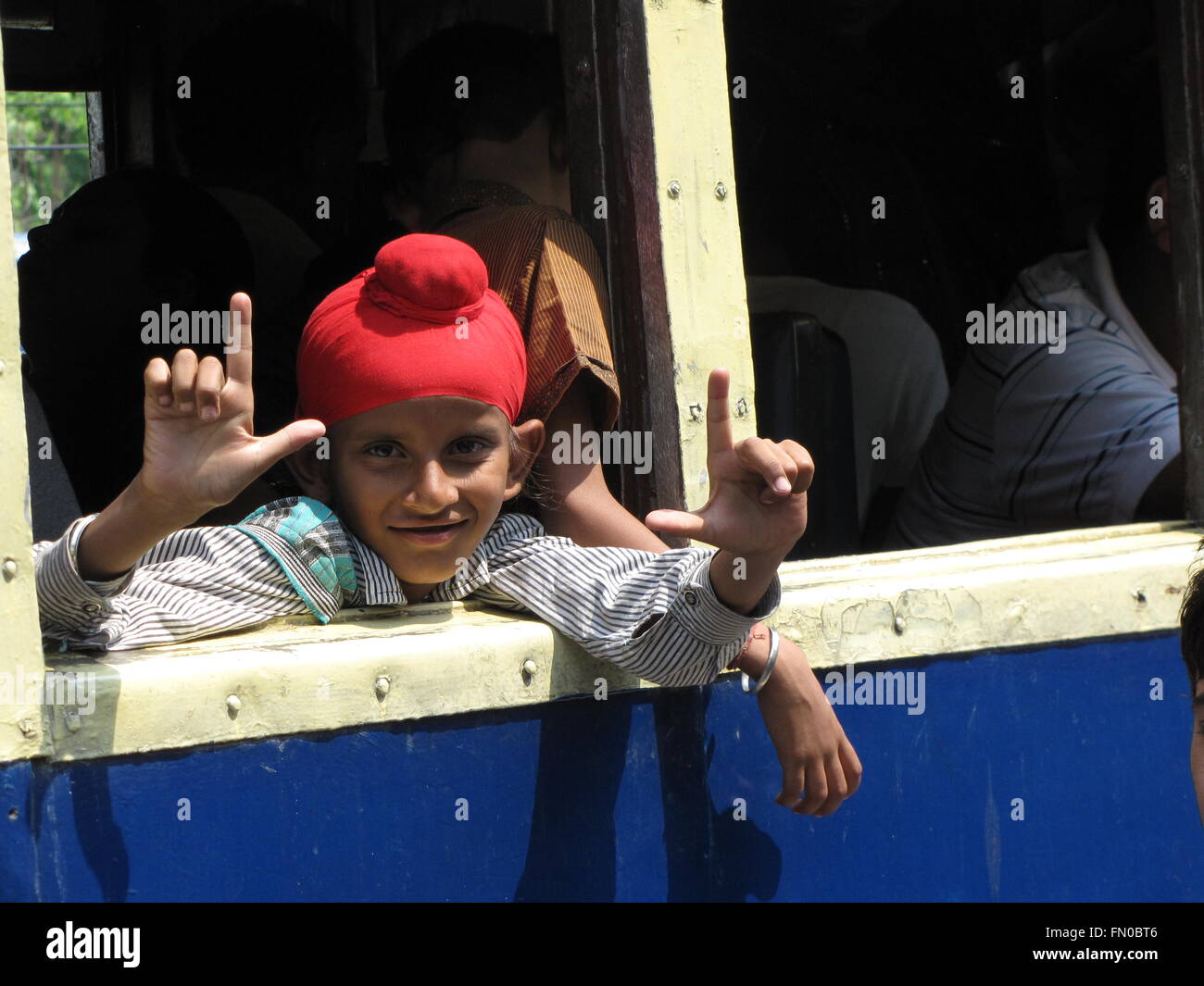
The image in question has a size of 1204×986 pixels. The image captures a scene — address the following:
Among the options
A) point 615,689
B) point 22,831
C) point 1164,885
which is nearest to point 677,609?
point 615,689

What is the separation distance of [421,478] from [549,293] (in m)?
0.34

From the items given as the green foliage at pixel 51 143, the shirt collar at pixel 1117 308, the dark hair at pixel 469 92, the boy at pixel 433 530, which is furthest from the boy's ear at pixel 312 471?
the green foliage at pixel 51 143

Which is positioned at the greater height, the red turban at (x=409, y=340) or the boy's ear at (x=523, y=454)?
the red turban at (x=409, y=340)

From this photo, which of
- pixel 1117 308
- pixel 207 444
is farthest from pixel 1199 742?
pixel 1117 308

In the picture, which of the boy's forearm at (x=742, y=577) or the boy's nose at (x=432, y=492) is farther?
the boy's nose at (x=432, y=492)

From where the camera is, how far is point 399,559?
6.15 ft

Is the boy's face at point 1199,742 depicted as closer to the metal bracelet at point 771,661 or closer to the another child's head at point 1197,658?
the another child's head at point 1197,658

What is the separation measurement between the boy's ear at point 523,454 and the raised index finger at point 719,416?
0.38 metres

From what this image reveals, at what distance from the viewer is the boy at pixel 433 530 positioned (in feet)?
5.37

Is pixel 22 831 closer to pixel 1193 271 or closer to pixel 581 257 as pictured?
pixel 581 257

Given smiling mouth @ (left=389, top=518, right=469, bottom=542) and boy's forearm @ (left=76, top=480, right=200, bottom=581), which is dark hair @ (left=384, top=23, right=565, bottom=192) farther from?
boy's forearm @ (left=76, top=480, right=200, bottom=581)

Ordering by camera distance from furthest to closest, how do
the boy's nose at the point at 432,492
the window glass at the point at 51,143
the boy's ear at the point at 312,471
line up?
1. the window glass at the point at 51,143
2. the boy's ear at the point at 312,471
3. the boy's nose at the point at 432,492

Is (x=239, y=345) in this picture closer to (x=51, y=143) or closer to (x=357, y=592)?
(x=357, y=592)

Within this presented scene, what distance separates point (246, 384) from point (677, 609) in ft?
1.80
